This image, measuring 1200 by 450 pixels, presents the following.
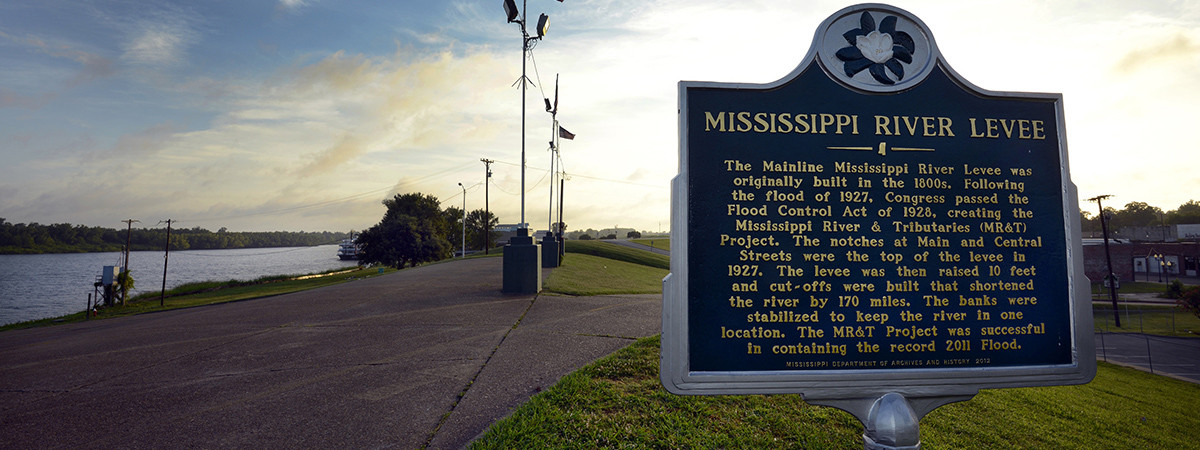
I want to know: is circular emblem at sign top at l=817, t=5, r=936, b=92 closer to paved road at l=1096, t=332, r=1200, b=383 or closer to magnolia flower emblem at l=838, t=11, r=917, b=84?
magnolia flower emblem at l=838, t=11, r=917, b=84

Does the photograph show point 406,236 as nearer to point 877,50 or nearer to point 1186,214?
point 877,50

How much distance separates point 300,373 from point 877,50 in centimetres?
693

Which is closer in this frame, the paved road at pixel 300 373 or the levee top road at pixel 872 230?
the levee top road at pixel 872 230

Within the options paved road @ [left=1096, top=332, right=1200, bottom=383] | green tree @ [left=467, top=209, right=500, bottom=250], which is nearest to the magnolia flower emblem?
paved road @ [left=1096, top=332, right=1200, bottom=383]

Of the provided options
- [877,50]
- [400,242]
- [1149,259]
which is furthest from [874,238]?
[1149,259]

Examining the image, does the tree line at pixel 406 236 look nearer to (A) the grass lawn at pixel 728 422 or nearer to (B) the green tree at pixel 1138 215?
(A) the grass lawn at pixel 728 422

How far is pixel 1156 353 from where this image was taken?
22.0 meters

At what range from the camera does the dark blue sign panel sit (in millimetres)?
2633

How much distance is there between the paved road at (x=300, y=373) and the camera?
403 centimetres

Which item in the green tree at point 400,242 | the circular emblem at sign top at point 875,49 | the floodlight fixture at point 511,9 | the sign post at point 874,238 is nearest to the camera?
the sign post at point 874,238

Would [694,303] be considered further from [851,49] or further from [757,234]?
[851,49]

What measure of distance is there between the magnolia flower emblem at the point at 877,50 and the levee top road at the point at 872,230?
16 cm

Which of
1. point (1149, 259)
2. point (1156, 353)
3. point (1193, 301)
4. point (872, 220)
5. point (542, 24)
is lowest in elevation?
point (1156, 353)

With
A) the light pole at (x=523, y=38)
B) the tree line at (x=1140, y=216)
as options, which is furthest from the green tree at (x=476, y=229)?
the tree line at (x=1140, y=216)
